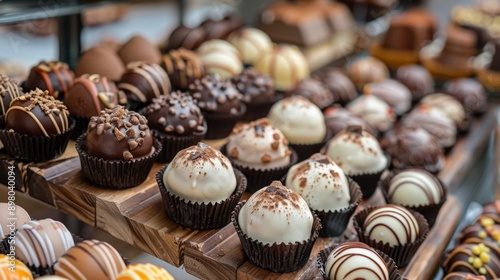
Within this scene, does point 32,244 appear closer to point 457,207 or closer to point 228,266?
point 228,266

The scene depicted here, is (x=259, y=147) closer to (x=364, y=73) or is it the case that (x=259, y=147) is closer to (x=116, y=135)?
(x=116, y=135)

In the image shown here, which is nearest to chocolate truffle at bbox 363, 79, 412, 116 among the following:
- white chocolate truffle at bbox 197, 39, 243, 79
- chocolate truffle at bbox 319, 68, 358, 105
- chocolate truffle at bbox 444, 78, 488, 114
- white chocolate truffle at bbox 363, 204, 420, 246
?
chocolate truffle at bbox 319, 68, 358, 105

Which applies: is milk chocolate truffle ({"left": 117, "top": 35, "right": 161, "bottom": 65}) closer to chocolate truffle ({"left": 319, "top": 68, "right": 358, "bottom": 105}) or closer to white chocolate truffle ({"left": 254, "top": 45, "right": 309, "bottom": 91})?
white chocolate truffle ({"left": 254, "top": 45, "right": 309, "bottom": 91})

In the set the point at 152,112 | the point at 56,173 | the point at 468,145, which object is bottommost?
the point at 468,145

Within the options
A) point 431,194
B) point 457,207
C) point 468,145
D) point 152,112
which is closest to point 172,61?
point 152,112

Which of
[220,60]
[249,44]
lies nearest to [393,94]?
[249,44]

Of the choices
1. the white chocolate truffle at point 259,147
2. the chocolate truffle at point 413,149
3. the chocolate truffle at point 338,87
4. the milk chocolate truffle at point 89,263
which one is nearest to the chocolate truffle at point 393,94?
the chocolate truffle at point 338,87

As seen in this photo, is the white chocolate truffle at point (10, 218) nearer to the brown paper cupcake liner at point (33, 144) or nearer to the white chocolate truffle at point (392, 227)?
the brown paper cupcake liner at point (33, 144)
